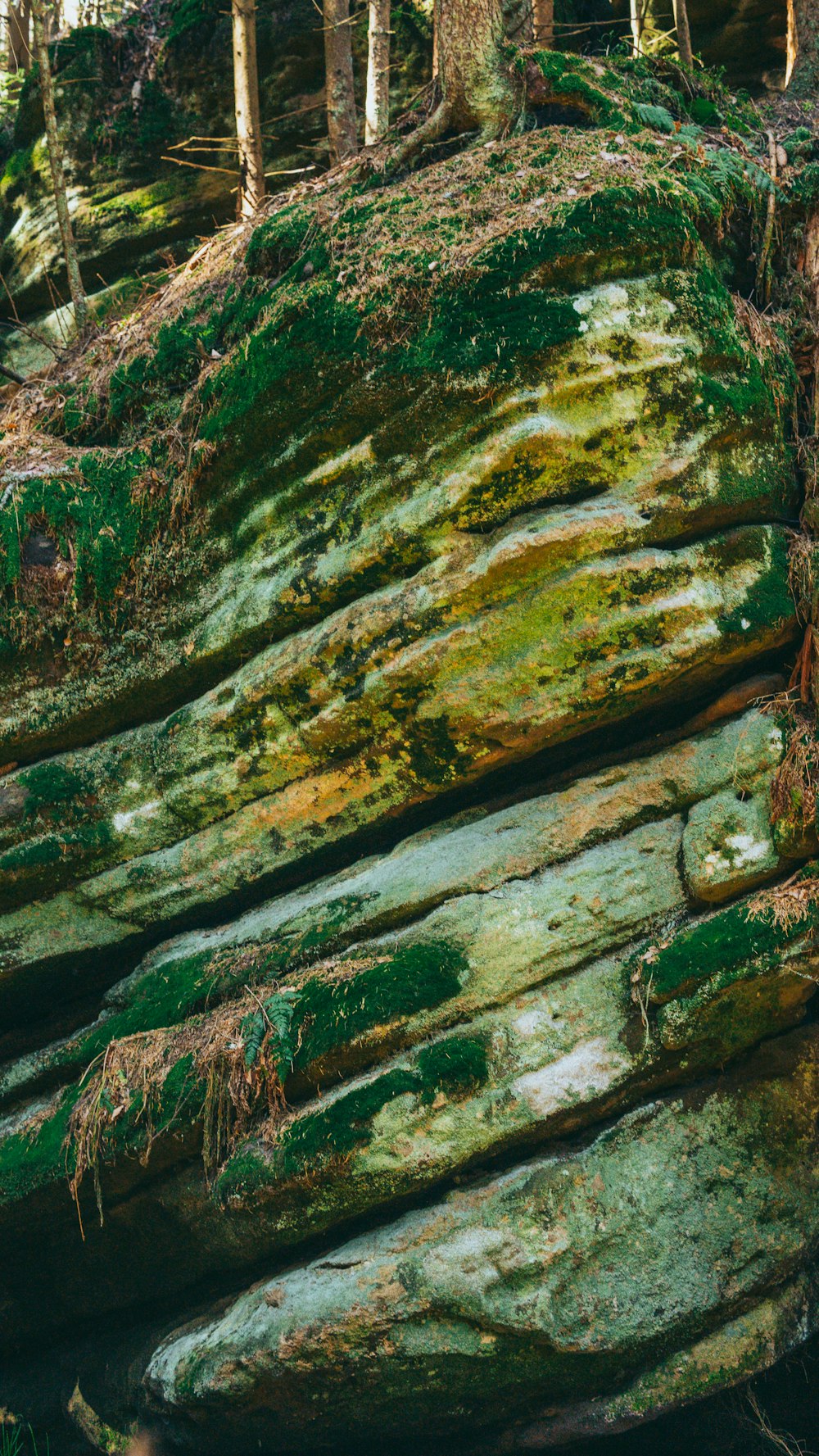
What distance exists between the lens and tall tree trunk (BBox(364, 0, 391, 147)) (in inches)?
398

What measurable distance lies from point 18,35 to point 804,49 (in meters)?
12.7

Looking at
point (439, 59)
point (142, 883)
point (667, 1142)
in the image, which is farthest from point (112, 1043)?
point (439, 59)

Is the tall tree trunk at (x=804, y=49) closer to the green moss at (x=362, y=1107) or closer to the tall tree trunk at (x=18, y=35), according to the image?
the green moss at (x=362, y=1107)

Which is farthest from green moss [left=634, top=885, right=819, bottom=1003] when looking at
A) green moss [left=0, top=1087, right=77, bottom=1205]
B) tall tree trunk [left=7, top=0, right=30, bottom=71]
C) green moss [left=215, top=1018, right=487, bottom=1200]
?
tall tree trunk [left=7, top=0, right=30, bottom=71]

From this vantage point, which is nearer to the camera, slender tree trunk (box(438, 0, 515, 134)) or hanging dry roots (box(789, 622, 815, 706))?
hanging dry roots (box(789, 622, 815, 706))

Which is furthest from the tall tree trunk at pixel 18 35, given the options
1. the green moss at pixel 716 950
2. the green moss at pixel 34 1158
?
the green moss at pixel 716 950

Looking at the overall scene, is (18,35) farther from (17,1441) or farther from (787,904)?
(17,1441)

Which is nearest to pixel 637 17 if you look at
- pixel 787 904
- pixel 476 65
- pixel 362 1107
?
pixel 476 65

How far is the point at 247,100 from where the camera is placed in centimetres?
1049

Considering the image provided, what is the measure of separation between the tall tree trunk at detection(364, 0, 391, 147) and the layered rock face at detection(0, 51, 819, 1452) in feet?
11.0

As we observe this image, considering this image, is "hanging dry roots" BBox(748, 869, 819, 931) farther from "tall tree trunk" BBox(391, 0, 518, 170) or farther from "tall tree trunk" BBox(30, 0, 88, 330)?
"tall tree trunk" BBox(30, 0, 88, 330)

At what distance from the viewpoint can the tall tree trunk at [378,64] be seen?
10.1 meters

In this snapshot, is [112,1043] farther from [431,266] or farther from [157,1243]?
[431,266]

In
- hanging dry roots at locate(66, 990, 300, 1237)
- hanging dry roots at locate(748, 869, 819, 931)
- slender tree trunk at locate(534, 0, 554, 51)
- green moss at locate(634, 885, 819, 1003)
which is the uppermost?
slender tree trunk at locate(534, 0, 554, 51)
